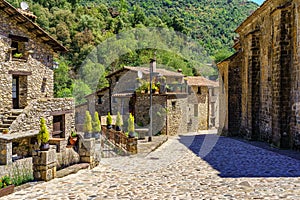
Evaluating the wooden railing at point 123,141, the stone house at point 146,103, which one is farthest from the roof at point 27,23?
the stone house at point 146,103

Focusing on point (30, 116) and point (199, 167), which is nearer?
point (199, 167)

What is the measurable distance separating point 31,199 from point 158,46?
53.6 m

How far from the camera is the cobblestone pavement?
22.4ft

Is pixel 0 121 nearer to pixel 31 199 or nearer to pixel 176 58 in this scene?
pixel 31 199

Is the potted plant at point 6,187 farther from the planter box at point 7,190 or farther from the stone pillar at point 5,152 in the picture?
the stone pillar at point 5,152

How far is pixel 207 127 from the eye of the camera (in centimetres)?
3538

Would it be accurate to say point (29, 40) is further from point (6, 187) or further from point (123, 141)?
point (6, 187)

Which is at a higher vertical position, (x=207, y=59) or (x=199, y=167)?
(x=207, y=59)

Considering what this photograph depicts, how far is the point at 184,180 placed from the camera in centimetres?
819

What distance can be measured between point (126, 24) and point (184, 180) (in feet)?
178

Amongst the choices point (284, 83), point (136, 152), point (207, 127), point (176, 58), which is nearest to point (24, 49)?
point (136, 152)

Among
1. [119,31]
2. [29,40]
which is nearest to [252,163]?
[29,40]

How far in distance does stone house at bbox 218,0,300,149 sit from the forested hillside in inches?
929

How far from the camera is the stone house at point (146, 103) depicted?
76.9 ft
